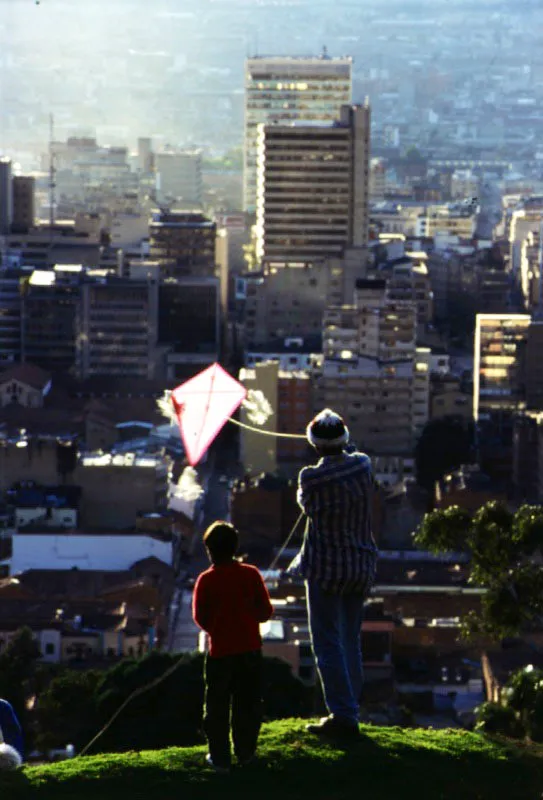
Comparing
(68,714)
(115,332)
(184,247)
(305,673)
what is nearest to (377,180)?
(184,247)

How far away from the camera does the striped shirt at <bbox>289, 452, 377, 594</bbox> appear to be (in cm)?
437

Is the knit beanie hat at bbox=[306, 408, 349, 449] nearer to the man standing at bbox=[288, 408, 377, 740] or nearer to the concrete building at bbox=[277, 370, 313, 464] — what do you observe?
the man standing at bbox=[288, 408, 377, 740]

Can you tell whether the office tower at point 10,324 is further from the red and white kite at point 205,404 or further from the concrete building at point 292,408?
the red and white kite at point 205,404

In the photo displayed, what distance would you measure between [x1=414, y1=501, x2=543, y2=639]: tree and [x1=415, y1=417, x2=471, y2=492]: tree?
14286 millimetres

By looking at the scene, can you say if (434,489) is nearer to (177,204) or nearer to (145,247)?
(145,247)

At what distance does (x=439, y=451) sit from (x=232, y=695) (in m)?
18.3

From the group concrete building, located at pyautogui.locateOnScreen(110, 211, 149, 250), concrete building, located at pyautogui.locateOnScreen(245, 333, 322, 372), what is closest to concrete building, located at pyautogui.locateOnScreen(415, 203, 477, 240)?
concrete building, located at pyautogui.locateOnScreen(110, 211, 149, 250)

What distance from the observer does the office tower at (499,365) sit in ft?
81.5

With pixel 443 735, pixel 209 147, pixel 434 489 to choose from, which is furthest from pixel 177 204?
pixel 443 735

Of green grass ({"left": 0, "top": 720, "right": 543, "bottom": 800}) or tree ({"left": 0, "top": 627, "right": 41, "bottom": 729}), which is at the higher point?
green grass ({"left": 0, "top": 720, "right": 543, "bottom": 800})

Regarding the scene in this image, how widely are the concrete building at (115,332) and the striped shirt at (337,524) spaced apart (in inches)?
976

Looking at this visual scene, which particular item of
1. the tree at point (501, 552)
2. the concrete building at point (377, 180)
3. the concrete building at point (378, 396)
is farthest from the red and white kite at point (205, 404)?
the concrete building at point (377, 180)

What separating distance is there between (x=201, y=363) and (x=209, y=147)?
86.8 feet

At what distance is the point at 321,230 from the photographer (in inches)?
1479
